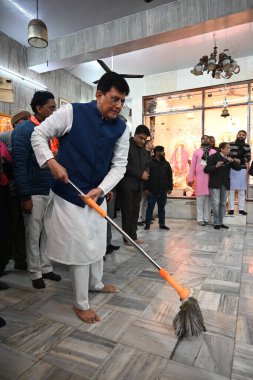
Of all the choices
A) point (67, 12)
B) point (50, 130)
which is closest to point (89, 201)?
point (50, 130)

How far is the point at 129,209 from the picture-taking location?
3648mm

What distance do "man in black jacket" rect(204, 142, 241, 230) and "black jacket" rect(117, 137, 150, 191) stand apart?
1877 mm

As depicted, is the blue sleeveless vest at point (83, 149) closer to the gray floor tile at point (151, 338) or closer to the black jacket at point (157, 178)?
the gray floor tile at point (151, 338)

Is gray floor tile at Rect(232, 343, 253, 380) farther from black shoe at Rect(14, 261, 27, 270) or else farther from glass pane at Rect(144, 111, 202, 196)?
glass pane at Rect(144, 111, 202, 196)

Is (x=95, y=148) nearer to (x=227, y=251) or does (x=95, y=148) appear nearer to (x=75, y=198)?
(x=75, y=198)

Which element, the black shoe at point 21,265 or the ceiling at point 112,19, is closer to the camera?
the black shoe at point 21,265

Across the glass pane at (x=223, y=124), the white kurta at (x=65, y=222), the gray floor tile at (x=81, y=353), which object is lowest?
the gray floor tile at (x=81, y=353)

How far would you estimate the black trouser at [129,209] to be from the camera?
12.0ft

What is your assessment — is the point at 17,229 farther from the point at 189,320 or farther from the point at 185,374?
the point at 185,374

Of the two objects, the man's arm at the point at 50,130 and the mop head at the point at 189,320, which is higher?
the man's arm at the point at 50,130

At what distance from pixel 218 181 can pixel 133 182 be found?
7.14ft

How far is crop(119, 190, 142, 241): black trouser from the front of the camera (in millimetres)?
3643

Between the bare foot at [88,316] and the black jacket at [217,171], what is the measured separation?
392 cm

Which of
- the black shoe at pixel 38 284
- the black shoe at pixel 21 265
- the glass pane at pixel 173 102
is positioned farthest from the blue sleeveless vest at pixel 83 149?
the glass pane at pixel 173 102
